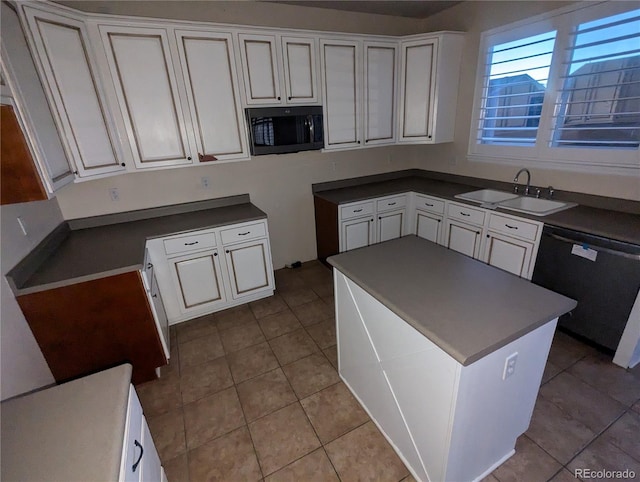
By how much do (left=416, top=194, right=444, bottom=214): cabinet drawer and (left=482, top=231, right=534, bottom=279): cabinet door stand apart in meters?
0.59

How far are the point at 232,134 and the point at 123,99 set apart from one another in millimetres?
782

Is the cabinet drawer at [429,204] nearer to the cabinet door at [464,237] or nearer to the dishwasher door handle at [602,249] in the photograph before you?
the cabinet door at [464,237]

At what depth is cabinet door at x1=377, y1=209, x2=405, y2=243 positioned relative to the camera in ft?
10.9

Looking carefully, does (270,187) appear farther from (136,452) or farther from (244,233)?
(136,452)

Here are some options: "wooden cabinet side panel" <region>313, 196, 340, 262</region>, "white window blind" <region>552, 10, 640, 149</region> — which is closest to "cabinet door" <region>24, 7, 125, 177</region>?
"wooden cabinet side panel" <region>313, 196, 340, 262</region>

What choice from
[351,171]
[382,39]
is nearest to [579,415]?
[351,171]

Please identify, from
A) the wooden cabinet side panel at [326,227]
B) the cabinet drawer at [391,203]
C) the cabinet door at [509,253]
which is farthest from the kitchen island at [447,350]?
the cabinet drawer at [391,203]

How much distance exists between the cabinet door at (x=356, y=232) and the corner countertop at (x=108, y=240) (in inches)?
34.5

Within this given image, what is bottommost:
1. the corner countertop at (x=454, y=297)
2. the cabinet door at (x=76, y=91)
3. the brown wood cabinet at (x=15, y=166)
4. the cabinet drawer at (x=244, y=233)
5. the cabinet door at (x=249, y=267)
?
the cabinet door at (x=249, y=267)

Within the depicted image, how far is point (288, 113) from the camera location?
2.67 metres

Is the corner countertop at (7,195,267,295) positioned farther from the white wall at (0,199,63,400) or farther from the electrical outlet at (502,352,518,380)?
the electrical outlet at (502,352,518,380)

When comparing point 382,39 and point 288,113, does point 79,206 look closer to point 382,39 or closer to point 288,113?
point 288,113

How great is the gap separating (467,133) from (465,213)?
3.27ft

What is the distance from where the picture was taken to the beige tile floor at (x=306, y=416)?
153cm
